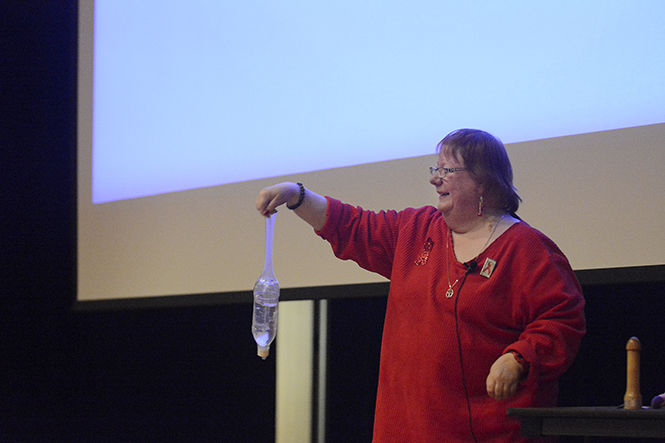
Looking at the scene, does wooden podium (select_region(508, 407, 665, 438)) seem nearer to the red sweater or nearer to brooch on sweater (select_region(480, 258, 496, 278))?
the red sweater

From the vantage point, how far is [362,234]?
74.5 inches

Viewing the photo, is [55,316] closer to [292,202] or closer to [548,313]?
[292,202]

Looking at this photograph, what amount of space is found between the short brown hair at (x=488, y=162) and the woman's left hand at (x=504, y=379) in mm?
426

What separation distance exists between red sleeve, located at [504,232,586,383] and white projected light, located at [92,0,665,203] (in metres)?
0.75

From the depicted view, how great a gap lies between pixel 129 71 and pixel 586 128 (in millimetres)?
2150

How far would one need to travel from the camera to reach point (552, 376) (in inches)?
60.0

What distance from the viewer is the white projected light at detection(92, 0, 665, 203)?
7.23 ft

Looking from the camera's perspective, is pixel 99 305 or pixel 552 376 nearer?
pixel 552 376

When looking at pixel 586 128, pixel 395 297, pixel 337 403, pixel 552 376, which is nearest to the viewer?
pixel 552 376

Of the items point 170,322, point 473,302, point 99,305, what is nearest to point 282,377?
point 170,322

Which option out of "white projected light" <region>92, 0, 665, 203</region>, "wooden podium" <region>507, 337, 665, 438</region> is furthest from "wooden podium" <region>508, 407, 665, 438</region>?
"white projected light" <region>92, 0, 665, 203</region>

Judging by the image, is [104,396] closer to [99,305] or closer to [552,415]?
[99,305]

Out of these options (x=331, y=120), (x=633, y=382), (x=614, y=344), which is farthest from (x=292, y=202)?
(x=614, y=344)

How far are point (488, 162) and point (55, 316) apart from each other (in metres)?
2.79
